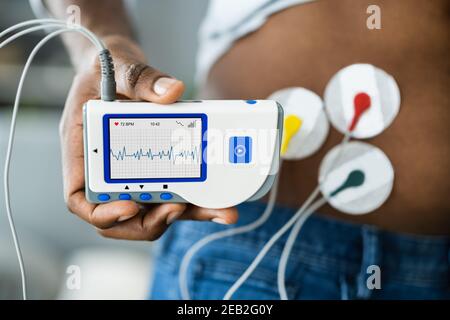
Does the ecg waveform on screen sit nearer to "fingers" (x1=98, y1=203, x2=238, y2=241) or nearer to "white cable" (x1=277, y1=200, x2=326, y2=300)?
"fingers" (x1=98, y1=203, x2=238, y2=241)

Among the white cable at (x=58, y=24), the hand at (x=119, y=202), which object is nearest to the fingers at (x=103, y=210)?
the hand at (x=119, y=202)

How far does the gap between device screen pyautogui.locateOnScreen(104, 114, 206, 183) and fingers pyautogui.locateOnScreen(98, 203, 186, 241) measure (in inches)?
1.0

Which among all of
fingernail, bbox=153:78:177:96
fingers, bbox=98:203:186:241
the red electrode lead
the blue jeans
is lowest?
the blue jeans

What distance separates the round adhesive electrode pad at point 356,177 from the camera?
49 cm

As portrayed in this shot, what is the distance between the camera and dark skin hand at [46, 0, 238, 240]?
376 millimetres

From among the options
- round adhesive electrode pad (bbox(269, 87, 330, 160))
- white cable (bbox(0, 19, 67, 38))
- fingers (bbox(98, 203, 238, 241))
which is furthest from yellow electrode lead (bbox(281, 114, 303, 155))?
white cable (bbox(0, 19, 67, 38))

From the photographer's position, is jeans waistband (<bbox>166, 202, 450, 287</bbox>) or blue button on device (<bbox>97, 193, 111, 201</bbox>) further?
jeans waistband (<bbox>166, 202, 450, 287</bbox>)

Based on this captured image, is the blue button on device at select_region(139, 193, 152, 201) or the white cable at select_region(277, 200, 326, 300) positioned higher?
the blue button on device at select_region(139, 193, 152, 201)

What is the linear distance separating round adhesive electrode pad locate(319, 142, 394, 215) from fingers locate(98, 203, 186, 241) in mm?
170

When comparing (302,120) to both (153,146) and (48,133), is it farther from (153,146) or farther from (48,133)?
(48,133)

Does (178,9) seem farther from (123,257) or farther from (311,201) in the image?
(123,257)

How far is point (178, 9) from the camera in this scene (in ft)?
1.79
